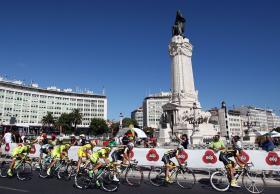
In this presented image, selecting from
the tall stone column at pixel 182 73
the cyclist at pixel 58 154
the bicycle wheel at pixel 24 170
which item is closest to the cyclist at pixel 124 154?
the cyclist at pixel 58 154

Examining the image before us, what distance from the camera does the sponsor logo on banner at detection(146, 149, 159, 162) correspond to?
49.6 ft

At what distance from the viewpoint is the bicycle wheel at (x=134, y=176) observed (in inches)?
462

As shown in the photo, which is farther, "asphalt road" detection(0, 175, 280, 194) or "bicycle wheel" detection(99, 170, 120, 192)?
"bicycle wheel" detection(99, 170, 120, 192)

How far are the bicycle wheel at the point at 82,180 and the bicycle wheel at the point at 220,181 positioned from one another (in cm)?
561

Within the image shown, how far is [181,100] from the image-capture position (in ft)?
207

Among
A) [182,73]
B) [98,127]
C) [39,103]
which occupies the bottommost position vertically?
[98,127]

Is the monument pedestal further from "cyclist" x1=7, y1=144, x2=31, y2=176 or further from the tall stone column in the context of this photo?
"cyclist" x1=7, y1=144, x2=31, y2=176

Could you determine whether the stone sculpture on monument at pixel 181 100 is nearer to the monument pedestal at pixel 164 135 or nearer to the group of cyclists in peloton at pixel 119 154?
the monument pedestal at pixel 164 135

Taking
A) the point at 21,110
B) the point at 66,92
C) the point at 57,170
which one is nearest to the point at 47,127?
the point at 21,110

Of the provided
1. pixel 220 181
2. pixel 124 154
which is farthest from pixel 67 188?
pixel 220 181

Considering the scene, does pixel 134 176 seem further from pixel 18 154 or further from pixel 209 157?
pixel 18 154

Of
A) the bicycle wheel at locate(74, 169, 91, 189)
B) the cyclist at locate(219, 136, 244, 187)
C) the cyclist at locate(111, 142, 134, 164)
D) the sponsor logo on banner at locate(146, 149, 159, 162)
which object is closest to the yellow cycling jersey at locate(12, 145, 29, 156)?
the bicycle wheel at locate(74, 169, 91, 189)

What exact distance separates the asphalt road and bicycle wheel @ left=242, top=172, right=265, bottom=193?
12.3 inches

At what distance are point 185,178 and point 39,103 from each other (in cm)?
12803
